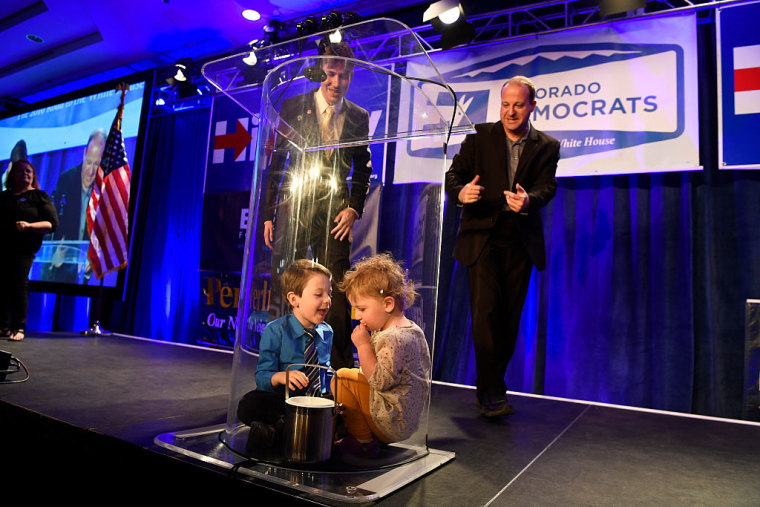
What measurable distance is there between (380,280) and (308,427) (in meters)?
0.37

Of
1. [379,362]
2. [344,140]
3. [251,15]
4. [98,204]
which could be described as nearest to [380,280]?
[379,362]

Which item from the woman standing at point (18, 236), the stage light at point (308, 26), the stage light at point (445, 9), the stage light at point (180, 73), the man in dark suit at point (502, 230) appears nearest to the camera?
the man in dark suit at point (502, 230)

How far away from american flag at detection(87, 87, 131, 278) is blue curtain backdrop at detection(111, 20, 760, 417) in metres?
3.61

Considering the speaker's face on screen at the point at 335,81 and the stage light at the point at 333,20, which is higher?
the stage light at the point at 333,20

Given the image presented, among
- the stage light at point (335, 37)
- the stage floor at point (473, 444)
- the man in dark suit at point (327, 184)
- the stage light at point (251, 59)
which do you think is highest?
the stage light at point (335, 37)

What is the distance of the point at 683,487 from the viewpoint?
4.49ft

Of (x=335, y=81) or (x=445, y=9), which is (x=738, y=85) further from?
(x=335, y=81)

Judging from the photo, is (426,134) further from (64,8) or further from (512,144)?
(64,8)

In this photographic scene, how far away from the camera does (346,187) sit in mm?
1202

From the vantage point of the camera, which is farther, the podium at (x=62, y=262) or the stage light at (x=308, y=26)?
the podium at (x=62, y=262)

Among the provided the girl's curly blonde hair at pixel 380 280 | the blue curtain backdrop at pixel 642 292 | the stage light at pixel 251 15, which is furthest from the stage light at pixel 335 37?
the stage light at pixel 251 15

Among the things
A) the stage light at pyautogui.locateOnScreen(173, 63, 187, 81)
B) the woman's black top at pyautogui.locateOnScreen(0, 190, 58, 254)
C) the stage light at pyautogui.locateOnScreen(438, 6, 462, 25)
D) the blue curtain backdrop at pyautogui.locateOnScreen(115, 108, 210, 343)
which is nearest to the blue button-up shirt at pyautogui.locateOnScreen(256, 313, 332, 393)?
the stage light at pyautogui.locateOnScreen(438, 6, 462, 25)

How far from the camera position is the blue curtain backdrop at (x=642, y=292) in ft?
10.5

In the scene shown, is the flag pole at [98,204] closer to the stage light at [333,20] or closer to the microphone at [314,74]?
the stage light at [333,20]
